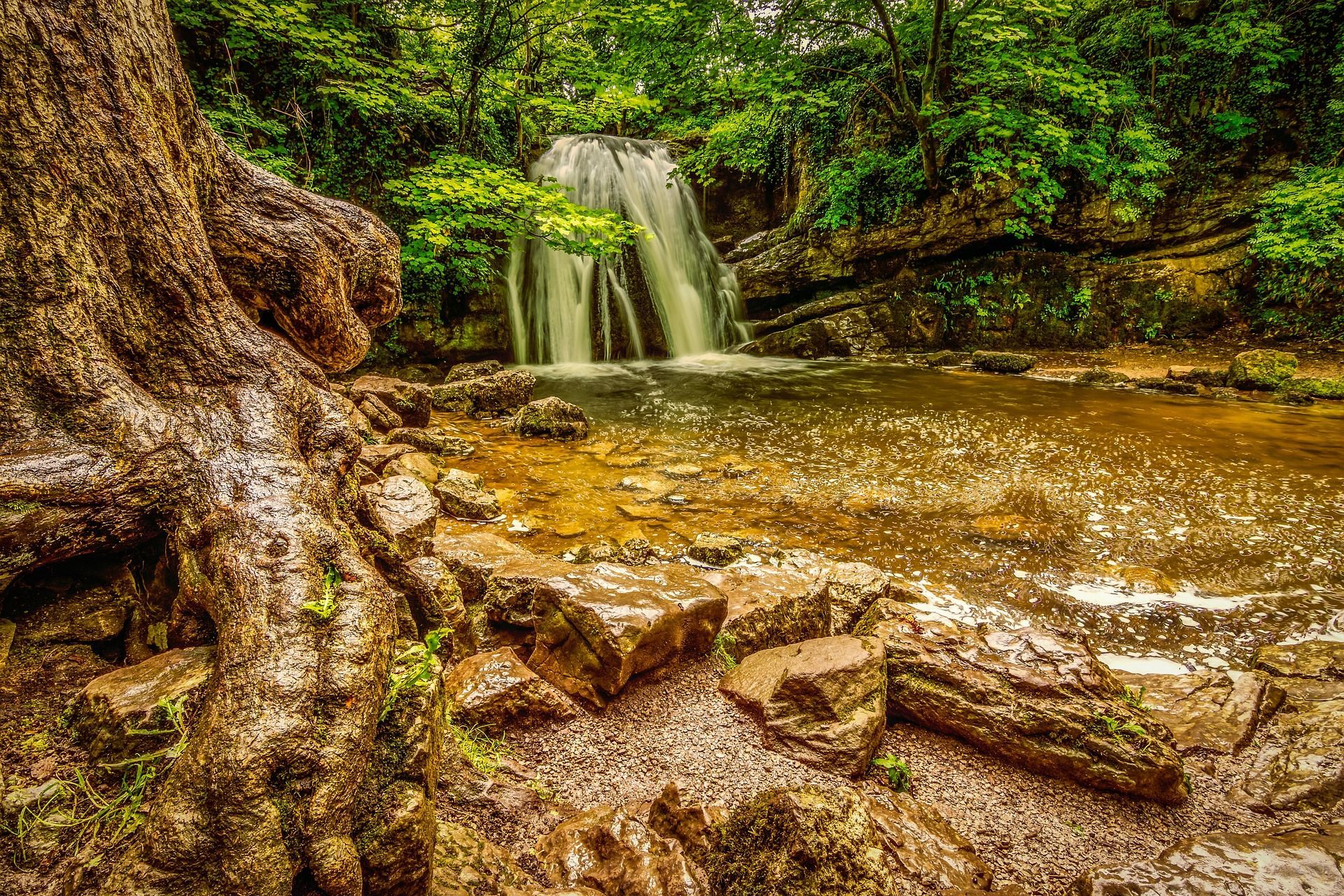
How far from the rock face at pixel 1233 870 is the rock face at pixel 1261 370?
9.39m

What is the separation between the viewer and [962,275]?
11875mm

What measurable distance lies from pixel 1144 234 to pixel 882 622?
13.3 m

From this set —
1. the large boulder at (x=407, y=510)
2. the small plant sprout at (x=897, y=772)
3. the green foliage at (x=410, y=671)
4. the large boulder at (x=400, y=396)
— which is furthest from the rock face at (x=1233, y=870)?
the large boulder at (x=400, y=396)

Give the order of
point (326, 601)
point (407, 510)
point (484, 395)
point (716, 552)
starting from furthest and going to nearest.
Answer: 1. point (484, 395)
2. point (716, 552)
3. point (407, 510)
4. point (326, 601)

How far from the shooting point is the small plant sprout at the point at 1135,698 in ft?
6.47

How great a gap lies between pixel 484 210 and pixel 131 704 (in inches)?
364

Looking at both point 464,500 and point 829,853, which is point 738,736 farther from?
point 464,500

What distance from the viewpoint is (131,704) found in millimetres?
1116

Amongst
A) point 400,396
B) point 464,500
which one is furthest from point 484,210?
point 464,500

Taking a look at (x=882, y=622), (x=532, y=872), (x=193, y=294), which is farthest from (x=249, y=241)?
(x=882, y=622)

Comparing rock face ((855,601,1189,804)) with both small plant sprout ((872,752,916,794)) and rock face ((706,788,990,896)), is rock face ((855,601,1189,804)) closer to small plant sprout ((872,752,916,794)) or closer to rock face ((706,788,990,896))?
small plant sprout ((872,752,916,794))

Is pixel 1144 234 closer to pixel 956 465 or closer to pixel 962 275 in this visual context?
pixel 962 275

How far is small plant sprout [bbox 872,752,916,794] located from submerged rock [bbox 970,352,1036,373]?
10.1 metres

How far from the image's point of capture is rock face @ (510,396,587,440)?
6.47 m
